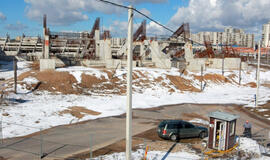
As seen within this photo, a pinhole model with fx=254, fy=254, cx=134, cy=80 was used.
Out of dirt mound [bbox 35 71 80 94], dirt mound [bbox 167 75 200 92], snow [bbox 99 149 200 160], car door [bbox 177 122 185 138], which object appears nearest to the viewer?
snow [bbox 99 149 200 160]

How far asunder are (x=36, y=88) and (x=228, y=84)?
37756mm

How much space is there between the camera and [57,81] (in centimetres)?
3625

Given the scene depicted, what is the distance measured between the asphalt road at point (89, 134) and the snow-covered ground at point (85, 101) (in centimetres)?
196

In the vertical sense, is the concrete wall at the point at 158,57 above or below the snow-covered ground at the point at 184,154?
above

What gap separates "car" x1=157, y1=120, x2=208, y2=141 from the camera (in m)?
16.3

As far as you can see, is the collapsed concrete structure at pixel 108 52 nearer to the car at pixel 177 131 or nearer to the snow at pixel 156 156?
the car at pixel 177 131

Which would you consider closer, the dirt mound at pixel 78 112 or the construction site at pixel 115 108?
the construction site at pixel 115 108

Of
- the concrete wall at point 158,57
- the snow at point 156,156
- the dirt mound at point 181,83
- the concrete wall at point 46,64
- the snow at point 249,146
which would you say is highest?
the concrete wall at point 158,57

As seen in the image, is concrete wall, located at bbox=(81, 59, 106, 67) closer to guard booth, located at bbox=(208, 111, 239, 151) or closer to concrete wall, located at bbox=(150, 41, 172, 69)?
concrete wall, located at bbox=(150, 41, 172, 69)

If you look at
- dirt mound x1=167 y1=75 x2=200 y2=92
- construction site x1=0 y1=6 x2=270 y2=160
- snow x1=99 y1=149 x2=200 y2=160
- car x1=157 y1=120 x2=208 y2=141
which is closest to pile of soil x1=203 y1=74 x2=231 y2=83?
construction site x1=0 y1=6 x2=270 y2=160

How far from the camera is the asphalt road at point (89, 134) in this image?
44.9 feet

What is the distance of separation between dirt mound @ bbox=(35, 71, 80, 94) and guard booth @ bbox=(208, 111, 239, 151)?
23256 mm

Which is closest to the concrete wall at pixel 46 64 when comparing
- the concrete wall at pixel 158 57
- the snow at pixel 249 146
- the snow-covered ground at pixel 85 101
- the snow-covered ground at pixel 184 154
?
the snow-covered ground at pixel 85 101

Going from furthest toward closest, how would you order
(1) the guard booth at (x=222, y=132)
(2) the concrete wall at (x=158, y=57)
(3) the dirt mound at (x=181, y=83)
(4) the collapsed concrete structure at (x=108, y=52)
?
1. (2) the concrete wall at (x=158, y=57)
2. (4) the collapsed concrete structure at (x=108, y=52)
3. (3) the dirt mound at (x=181, y=83)
4. (1) the guard booth at (x=222, y=132)
